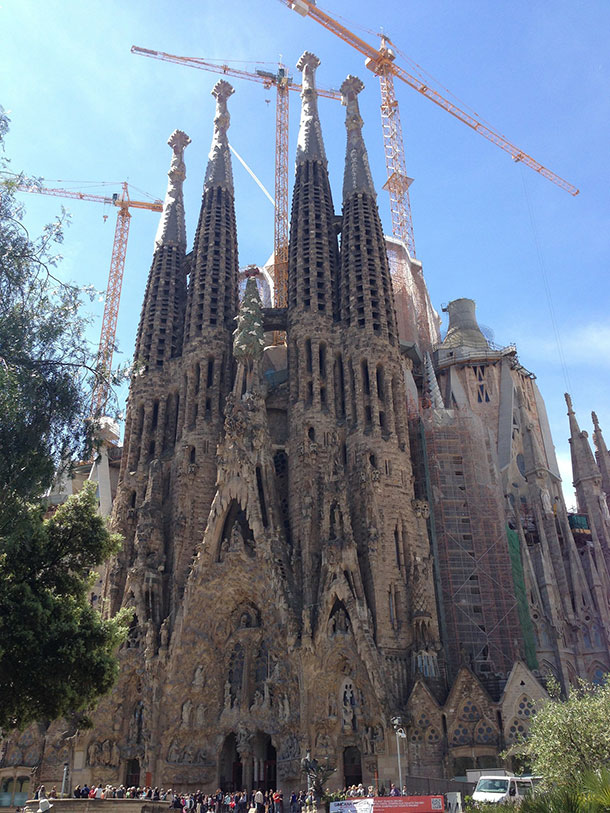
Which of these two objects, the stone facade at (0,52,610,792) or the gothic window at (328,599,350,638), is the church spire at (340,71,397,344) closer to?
the stone facade at (0,52,610,792)

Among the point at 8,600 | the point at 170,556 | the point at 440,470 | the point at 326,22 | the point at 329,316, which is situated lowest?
the point at 8,600

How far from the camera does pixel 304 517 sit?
3136 cm

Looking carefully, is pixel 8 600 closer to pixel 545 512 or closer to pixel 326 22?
pixel 545 512

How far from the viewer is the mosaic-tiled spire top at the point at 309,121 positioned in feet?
143

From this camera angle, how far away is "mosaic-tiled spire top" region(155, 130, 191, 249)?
44.5 metres

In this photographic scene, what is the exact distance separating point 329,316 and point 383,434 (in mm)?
7601

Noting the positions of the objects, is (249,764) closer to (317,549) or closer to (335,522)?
(317,549)

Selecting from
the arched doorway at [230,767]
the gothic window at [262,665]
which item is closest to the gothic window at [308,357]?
the gothic window at [262,665]

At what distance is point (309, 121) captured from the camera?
147 feet

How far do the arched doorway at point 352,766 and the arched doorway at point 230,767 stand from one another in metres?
5.08

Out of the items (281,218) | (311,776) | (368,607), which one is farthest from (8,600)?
(281,218)

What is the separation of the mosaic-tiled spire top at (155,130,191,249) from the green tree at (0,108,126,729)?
94.5ft

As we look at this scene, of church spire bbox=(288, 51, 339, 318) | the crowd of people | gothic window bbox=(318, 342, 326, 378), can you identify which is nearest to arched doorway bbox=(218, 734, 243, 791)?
the crowd of people

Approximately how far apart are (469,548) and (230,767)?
13.9 m
